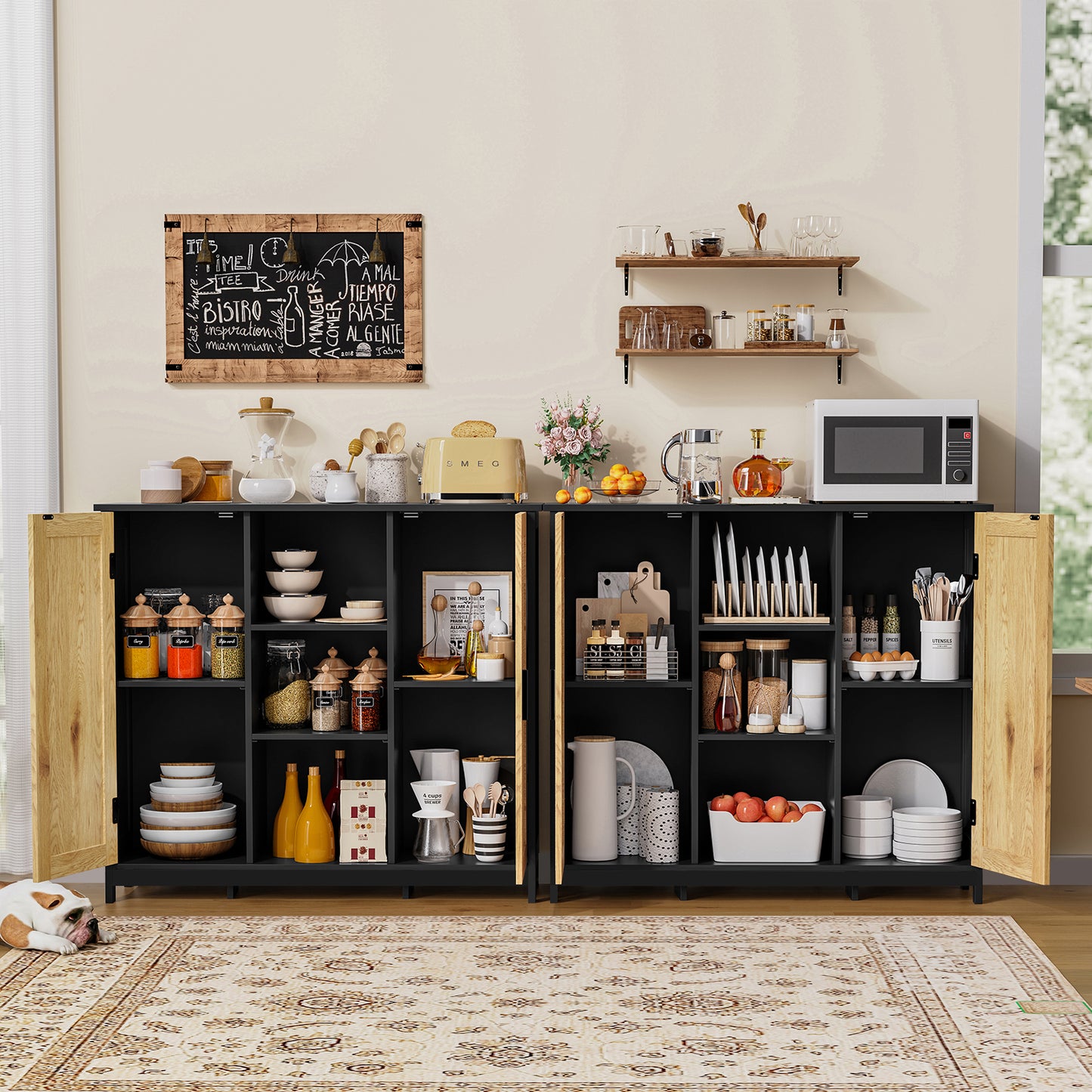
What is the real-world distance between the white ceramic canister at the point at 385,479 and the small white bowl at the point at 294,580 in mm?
296

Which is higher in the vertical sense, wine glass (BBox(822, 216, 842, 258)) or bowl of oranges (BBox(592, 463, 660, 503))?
wine glass (BBox(822, 216, 842, 258))

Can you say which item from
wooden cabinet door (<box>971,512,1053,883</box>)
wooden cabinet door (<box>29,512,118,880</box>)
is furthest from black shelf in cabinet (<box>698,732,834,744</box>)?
wooden cabinet door (<box>29,512,118,880</box>)

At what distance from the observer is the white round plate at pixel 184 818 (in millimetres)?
3666

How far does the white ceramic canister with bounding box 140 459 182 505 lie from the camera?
3676 millimetres

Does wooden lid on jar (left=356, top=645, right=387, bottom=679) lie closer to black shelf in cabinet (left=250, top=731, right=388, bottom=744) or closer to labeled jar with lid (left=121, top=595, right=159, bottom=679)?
black shelf in cabinet (left=250, top=731, right=388, bottom=744)

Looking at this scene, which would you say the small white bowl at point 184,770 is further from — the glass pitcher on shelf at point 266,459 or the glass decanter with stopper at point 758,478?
the glass decanter with stopper at point 758,478

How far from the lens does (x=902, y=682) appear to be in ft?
11.8

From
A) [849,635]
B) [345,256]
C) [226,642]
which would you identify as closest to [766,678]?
[849,635]

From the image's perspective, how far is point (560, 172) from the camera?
3.87 meters

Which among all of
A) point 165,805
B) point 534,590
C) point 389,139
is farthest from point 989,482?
point 165,805

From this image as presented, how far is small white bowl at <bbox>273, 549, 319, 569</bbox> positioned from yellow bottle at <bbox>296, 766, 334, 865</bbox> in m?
0.64

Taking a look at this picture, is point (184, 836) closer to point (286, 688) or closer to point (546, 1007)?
point (286, 688)

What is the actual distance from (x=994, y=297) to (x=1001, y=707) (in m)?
1.35

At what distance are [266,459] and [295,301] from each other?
56 cm
